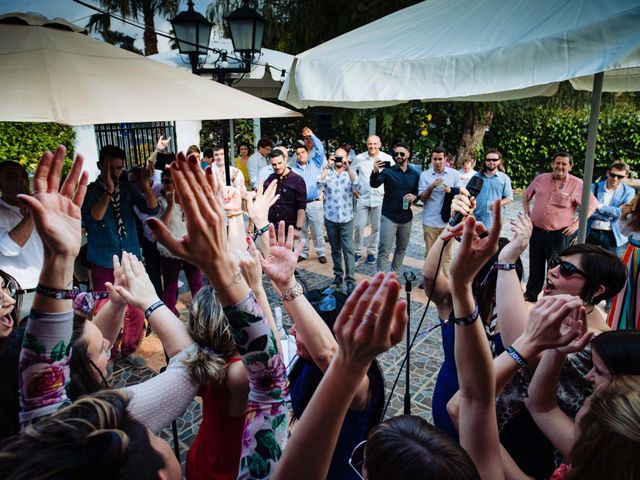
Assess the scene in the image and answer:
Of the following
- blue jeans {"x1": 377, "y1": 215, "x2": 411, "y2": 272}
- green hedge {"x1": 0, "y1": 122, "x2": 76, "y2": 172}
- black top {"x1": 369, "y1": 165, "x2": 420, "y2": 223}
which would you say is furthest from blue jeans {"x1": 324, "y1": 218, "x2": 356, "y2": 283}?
green hedge {"x1": 0, "y1": 122, "x2": 76, "y2": 172}

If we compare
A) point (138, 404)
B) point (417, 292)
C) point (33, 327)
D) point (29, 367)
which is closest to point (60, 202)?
point (33, 327)

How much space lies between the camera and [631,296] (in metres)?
3.19

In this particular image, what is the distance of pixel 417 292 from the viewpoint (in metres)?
5.83

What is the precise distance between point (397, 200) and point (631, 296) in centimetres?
325

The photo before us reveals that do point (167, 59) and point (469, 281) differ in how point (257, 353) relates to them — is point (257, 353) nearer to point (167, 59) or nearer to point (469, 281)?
point (469, 281)

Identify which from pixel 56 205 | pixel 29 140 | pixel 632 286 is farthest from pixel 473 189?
pixel 29 140

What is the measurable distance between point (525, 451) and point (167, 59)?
7884 millimetres

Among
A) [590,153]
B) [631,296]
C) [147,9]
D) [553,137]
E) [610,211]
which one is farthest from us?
[147,9]

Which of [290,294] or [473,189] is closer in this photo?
[290,294]

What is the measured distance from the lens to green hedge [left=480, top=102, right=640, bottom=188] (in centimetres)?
1300

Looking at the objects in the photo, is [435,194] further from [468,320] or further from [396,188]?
[468,320]

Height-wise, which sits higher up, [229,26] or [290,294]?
[229,26]

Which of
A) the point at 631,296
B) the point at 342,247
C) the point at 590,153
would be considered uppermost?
the point at 590,153

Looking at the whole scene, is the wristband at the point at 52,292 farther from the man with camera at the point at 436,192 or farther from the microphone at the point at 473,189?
the man with camera at the point at 436,192
